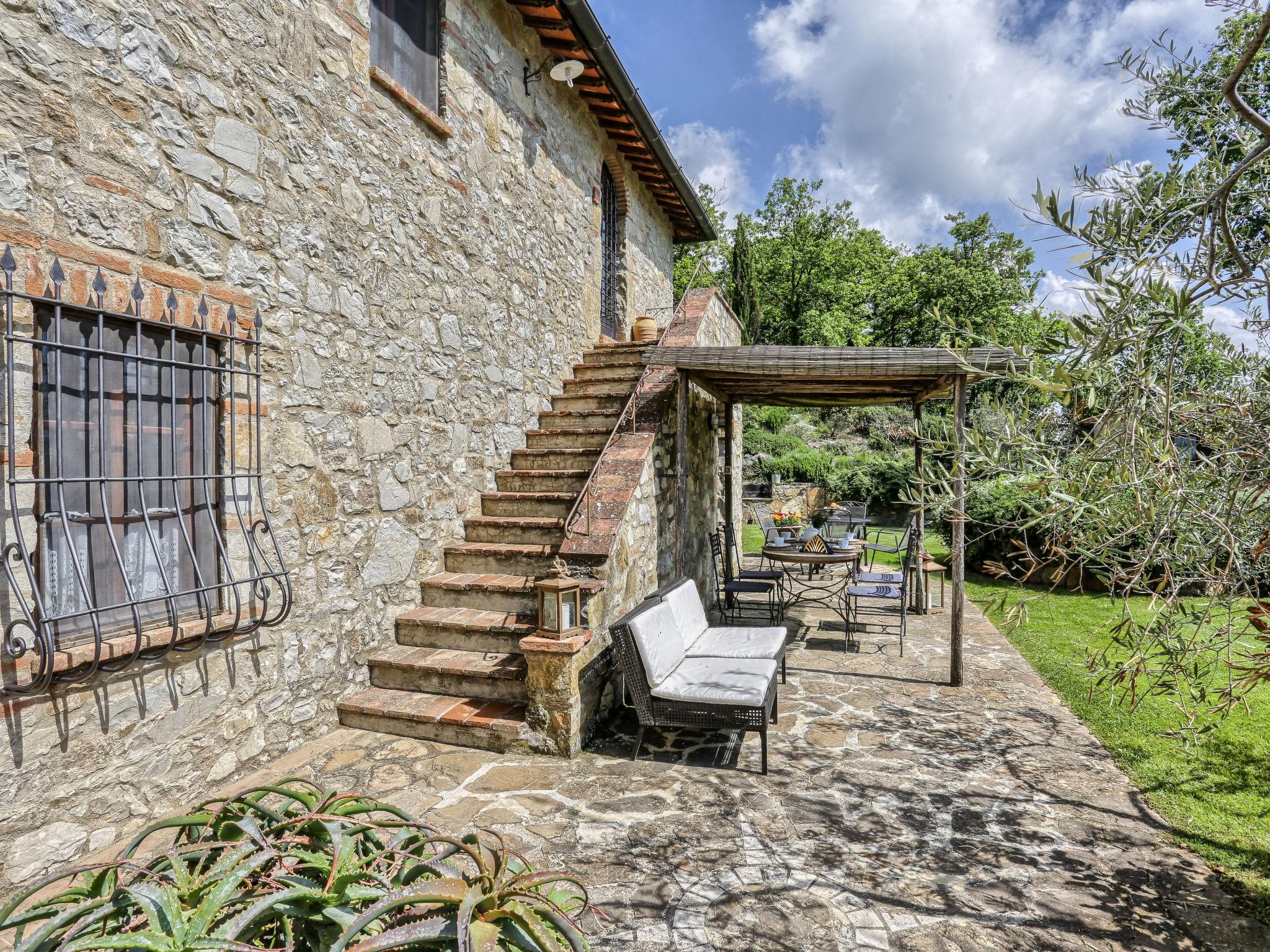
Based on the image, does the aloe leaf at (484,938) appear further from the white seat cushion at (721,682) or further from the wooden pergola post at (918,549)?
the wooden pergola post at (918,549)

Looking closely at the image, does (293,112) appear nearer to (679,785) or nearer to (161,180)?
(161,180)

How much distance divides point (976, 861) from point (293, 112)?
208 inches

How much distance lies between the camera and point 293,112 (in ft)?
12.6

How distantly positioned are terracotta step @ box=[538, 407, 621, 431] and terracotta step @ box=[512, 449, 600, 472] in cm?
42

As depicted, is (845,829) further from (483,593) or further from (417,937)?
(417,937)

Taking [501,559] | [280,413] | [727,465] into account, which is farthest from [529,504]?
[727,465]

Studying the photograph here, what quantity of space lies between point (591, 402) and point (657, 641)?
3.43 metres

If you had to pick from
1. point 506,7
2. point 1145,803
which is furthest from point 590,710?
point 506,7

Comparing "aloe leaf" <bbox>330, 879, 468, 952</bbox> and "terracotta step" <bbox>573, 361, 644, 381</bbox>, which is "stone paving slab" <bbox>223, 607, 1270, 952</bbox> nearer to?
"aloe leaf" <bbox>330, 879, 468, 952</bbox>

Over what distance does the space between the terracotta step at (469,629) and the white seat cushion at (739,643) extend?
120cm

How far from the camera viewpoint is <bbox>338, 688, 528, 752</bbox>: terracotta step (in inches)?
155

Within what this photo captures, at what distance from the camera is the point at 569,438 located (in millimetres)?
6477

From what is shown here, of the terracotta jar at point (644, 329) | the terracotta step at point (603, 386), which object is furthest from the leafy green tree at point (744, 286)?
the terracotta step at point (603, 386)

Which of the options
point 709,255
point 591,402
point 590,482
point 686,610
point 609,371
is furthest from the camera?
point 709,255
